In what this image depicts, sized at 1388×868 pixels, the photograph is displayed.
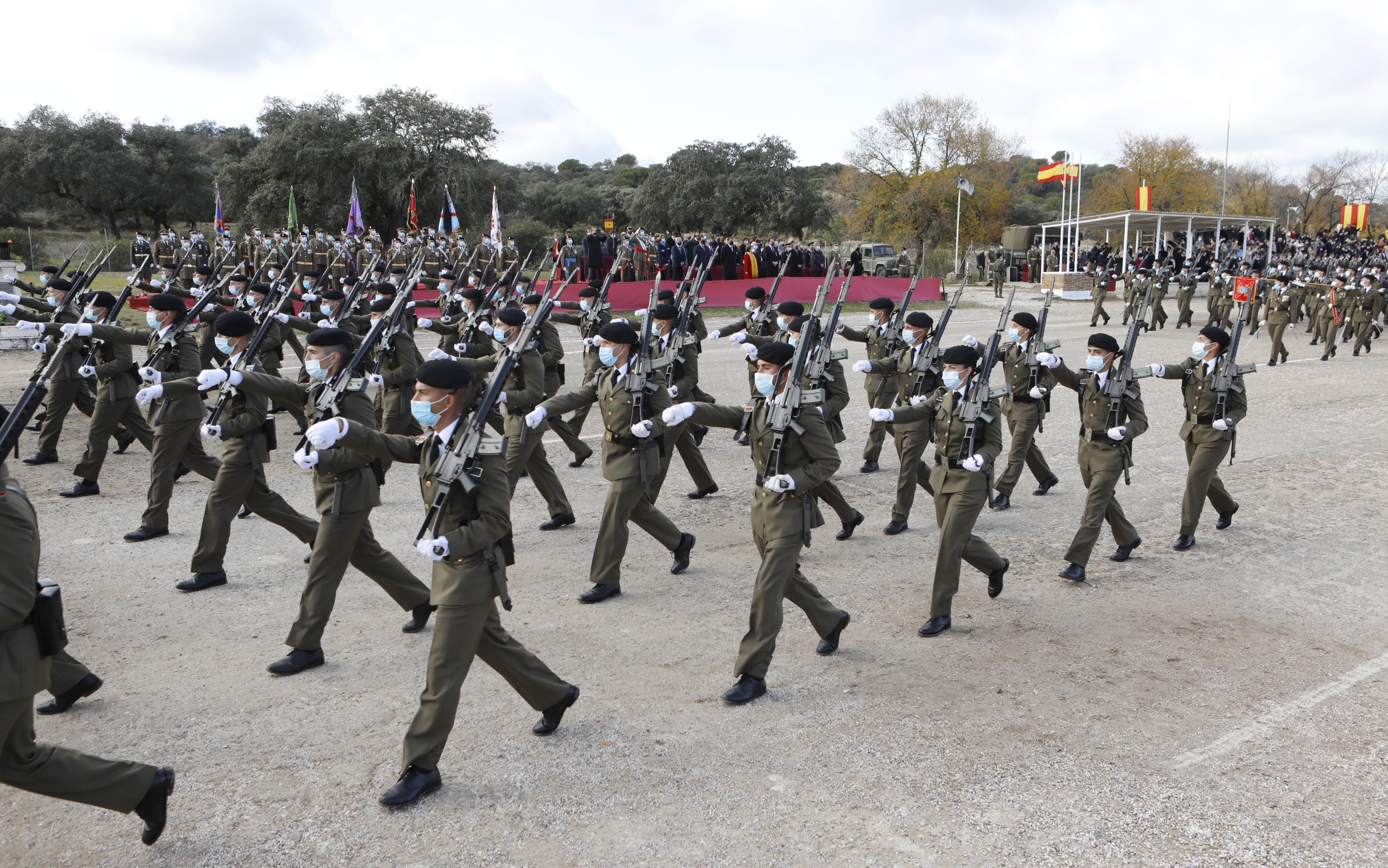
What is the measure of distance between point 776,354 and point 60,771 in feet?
13.2

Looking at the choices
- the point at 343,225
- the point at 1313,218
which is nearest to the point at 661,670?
the point at 343,225

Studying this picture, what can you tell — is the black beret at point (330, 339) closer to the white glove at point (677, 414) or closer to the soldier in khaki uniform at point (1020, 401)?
the white glove at point (677, 414)

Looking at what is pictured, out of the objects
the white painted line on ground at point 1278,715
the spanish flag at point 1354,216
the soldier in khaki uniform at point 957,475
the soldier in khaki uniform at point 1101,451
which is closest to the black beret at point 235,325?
the soldier in khaki uniform at point 957,475

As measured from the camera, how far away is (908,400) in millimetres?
10008

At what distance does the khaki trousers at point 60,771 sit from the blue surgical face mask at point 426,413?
5.94 ft

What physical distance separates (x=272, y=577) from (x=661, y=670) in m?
3.35

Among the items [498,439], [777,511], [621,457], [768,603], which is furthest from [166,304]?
[768,603]

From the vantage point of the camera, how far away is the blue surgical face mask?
4.54 meters

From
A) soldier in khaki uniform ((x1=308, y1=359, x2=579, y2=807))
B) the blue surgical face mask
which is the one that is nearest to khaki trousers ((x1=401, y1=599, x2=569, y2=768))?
soldier in khaki uniform ((x1=308, y1=359, x2=579, y2=807))

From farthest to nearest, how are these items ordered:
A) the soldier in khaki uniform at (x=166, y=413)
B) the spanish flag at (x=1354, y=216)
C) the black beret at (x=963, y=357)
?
the spanish flag at (x=1354, y=216) < the soldier in khaki uniform at (x=166, y=413) < the black beret at (x=963, y=357)

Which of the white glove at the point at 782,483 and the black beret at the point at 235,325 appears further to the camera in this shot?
the black beret at the point at 235,325

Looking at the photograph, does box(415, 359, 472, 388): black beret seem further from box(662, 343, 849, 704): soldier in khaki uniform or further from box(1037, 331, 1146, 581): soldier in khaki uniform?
box(1037, 331, 1146, 581): soldier in khaki uniform

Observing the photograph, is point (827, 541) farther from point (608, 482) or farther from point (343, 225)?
point (343, 225)

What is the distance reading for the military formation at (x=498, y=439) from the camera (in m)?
4.34
